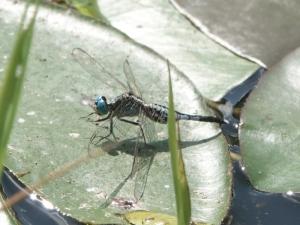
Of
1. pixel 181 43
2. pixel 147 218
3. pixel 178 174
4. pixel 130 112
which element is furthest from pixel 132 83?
pixel 178 174

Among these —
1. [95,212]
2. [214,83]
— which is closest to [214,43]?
[214,83]

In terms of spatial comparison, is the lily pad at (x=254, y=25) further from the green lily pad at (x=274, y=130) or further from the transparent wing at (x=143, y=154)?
the transparent wing at (x=143, y=154)

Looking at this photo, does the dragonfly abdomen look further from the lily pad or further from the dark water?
the lily pad

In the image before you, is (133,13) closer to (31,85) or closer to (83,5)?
(83,5)

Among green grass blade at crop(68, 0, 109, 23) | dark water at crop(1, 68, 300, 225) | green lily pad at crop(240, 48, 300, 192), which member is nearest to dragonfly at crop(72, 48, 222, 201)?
green lily pad at crop(240, 48, 300, 192)

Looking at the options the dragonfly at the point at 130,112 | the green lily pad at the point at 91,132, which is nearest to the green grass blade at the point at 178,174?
the green lily pad at the point at 91,132

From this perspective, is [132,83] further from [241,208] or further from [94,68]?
[241,208]
